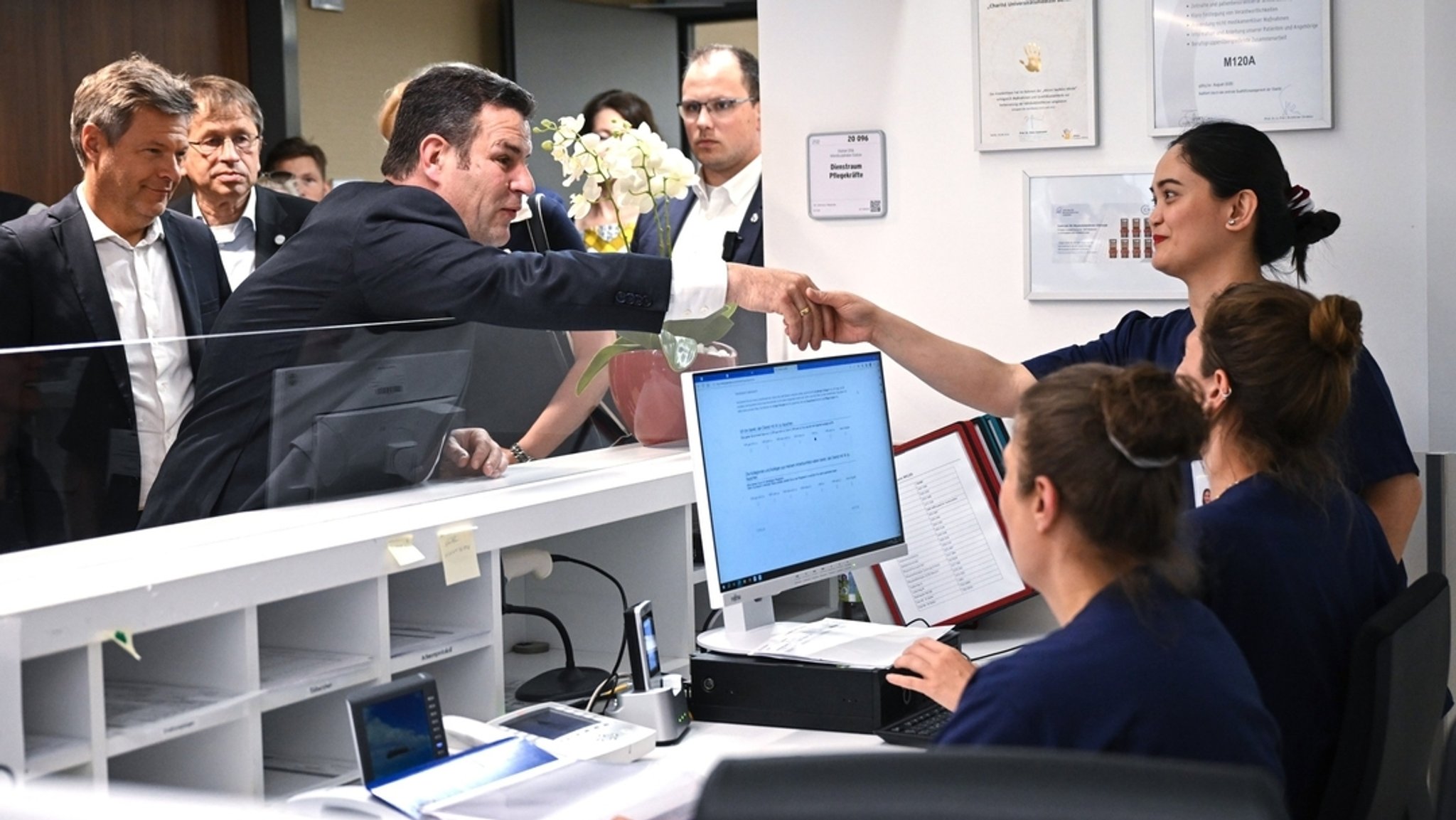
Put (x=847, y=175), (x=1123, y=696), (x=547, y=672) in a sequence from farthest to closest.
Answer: (x=847, y=175)
(x=547, y=672)
(x=1123, y=696)

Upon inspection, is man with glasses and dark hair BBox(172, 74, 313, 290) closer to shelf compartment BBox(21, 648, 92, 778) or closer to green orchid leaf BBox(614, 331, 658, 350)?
green orchid leaf BBox(614, 331, 658, 350)

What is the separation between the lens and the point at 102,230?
114 inches

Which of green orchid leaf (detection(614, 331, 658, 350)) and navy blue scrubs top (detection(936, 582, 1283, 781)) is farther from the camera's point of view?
green orchid leaf (detection(614, 331, 658, 350))

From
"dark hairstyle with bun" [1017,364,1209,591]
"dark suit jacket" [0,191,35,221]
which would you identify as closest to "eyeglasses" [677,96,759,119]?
"dark suit jacket" [0,191,35,221]

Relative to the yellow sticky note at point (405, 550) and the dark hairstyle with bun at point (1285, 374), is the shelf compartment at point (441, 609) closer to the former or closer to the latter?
the yellow sticky note at point (405, 550)

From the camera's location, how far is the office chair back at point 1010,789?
778mm

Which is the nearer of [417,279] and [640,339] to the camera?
[417,279]

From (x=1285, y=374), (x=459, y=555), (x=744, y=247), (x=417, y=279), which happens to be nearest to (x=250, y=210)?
(x=744, y=247)

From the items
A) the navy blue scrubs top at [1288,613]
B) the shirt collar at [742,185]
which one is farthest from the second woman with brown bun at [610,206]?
the navy blue scrubs top at [1288,613]

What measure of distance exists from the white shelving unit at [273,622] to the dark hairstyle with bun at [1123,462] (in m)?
0.90

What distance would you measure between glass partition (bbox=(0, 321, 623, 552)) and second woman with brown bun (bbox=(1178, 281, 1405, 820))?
3.43ft

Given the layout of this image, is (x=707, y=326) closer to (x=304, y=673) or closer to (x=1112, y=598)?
(x=304, y=673)

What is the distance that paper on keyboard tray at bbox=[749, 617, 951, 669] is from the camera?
7.54ft

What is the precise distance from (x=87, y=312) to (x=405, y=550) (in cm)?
113
